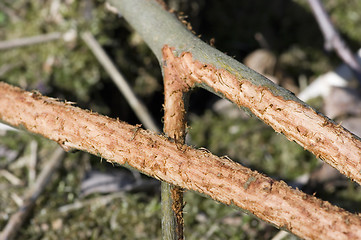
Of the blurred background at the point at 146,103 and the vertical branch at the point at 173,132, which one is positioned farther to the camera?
the blurred background at the point at 146,103

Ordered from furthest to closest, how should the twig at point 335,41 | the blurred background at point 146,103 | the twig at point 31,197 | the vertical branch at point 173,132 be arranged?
the twig at point 335,41
the blurred background at point 146,103
the twig at point 31,197
the vertical branch at point 173,132

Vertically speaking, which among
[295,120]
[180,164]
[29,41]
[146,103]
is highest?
[29,41]

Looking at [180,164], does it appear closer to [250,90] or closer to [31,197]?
[250,90]

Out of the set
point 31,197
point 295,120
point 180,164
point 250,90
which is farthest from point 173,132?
point 31,197

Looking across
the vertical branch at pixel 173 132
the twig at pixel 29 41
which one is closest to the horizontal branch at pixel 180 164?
the vertical branch at pixel 173 132

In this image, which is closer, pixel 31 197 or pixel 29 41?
pixel 31 197

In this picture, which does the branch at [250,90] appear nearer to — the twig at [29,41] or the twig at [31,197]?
the twig at [31,197]
